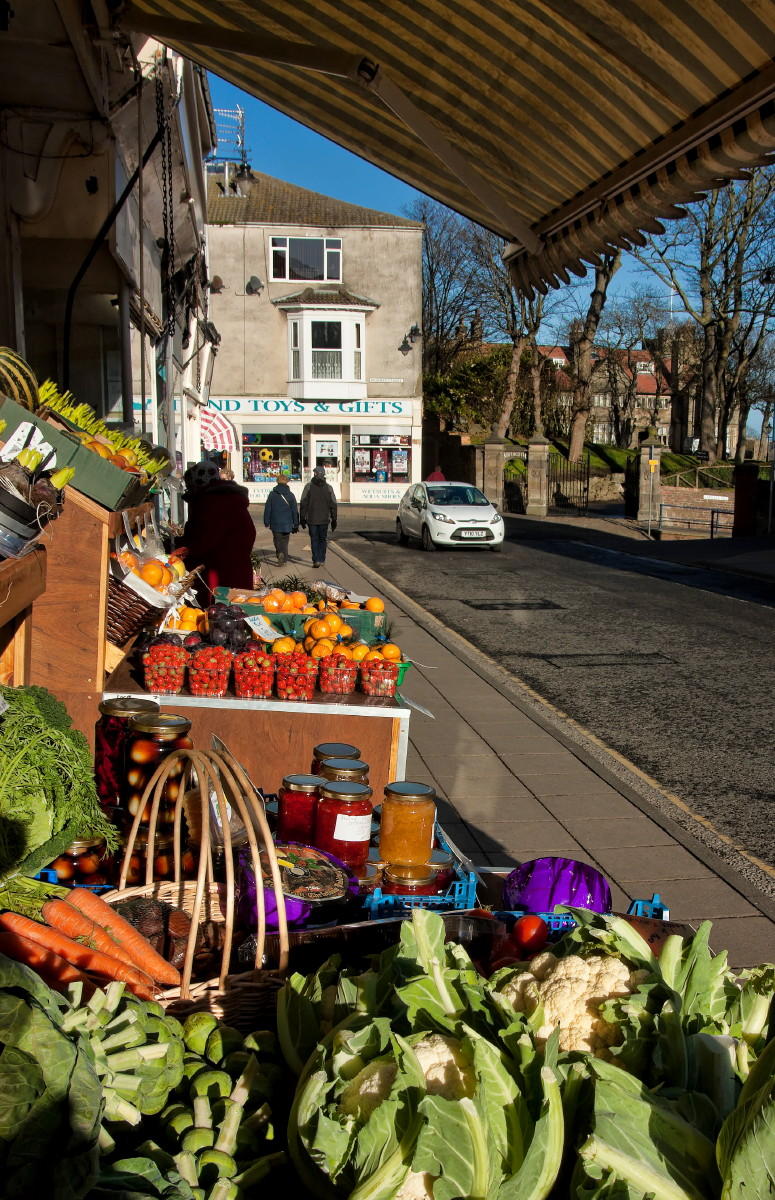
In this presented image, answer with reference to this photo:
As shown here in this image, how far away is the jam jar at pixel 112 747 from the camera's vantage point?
→ 3594 mm

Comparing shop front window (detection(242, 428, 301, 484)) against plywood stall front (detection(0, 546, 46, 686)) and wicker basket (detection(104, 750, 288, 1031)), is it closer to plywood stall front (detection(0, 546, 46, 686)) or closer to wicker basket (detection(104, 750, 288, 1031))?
plywood stall front (detection(0, 546, 46, 686))

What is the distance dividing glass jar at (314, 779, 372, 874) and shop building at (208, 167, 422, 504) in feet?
124

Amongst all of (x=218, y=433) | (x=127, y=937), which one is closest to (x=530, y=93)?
(x=127, y=937)

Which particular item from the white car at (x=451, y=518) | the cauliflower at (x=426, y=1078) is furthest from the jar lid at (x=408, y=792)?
the white car at (x=451, y=518)

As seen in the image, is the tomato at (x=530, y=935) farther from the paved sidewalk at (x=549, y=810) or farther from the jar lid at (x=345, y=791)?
the paved sidewalk at (x=549, y=810)

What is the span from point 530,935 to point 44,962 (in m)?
1.16

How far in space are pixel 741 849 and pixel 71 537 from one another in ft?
13.2

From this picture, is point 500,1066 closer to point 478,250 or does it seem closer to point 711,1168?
point 711,1168

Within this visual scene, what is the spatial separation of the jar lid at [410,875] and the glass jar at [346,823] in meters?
0.15

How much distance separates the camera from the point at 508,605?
14.6 metres

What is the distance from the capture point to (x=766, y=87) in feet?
9.53

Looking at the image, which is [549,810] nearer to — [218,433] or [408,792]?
[408,792]

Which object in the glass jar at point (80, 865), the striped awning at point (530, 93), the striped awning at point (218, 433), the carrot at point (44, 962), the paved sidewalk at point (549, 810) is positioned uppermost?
the striped awning at point (530, 93)

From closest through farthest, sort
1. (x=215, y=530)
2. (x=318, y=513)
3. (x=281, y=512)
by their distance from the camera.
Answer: (x=215, y=530) < (x=318, y=513) < (x=281, y=512)
